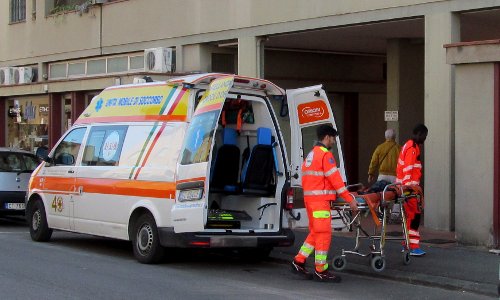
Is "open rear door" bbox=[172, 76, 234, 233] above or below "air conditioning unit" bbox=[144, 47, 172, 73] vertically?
below

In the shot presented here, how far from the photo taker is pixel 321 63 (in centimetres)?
2112

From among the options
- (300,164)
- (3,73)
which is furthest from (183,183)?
(3,73)

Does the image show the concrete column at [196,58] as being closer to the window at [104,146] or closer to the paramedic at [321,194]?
the window at [104,146]

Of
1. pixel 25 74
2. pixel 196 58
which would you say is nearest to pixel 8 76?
pixel 25 74

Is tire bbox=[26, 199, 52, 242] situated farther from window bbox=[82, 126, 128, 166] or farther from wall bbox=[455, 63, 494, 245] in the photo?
wall bbox=[455, 63, 494, 245]

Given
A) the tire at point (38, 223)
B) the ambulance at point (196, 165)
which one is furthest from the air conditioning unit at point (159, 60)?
the ambulance at point (196, 165)

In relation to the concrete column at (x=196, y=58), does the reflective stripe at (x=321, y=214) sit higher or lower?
lower

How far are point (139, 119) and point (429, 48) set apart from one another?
5340 mm

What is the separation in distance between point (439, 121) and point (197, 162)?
16.8 ft

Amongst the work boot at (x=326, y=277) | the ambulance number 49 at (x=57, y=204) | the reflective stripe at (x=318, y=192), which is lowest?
the work boot at (x=326, y=277)

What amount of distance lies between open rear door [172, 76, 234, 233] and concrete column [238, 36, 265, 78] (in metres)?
7.02

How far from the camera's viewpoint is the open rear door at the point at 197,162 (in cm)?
1045

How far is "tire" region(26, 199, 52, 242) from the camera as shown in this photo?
13.5 metres

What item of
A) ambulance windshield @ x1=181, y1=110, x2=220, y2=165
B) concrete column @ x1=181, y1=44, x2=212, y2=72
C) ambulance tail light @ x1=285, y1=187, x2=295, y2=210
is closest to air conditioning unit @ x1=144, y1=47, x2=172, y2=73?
concrete column @ x1=181, y1=44, x2=212, y2=72
